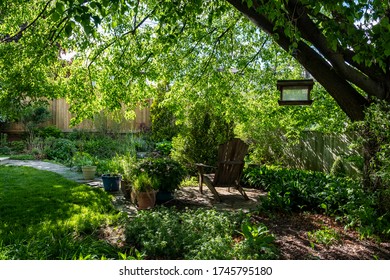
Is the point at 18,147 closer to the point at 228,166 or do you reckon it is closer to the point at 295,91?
the point at 228,166

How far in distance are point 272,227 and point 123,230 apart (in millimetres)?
1553

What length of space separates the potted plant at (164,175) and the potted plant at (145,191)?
11 centimetres

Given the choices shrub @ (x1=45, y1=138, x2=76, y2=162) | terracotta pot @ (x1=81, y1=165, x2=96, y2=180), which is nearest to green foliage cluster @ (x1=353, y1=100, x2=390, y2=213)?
terracotta pot @ (x1=81, y1=165, x2=96, y2=180)

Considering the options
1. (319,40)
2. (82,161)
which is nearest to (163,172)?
(319,40)

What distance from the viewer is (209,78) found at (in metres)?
5.81

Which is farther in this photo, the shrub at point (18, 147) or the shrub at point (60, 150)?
the shrub at point (18, 147)

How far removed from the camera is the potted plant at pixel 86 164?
6.91 meters

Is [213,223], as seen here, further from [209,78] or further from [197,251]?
[209,78]

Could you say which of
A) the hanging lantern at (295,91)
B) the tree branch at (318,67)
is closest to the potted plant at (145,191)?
the hanging lantern at (295,91)

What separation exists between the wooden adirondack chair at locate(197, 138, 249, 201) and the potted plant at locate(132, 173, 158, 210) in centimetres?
95

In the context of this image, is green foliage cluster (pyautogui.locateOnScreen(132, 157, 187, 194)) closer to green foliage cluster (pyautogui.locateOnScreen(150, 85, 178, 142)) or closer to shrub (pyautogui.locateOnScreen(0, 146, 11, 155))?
green foliage cluster (pyautogui.locateOnScreen(150, 85, 178, 142))

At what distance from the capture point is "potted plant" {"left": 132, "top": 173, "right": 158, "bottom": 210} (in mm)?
4605

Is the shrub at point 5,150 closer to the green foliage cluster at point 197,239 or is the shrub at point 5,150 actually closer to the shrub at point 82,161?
the shrub at point 82,161

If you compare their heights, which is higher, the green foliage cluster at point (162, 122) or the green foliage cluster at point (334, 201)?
the green foliage cluster at point (162, 122)
